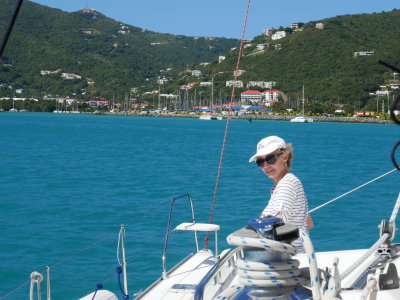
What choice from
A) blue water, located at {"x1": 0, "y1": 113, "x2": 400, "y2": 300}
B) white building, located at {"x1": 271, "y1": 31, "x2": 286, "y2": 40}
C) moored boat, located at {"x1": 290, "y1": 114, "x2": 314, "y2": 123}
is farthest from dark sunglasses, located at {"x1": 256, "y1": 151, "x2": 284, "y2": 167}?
white building, located at {"x1": 271, "y1": 31, "x2": 286, "y2": 40}

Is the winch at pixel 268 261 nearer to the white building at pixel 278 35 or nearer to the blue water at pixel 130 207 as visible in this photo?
the blue water at pixel 130 207

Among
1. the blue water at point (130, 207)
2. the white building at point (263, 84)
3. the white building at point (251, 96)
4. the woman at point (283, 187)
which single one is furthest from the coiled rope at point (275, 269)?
the white building at point (263, 84)

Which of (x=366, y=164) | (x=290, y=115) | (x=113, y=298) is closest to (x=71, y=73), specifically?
(x=290, y=115)

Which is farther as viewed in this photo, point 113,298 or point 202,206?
point 202,206

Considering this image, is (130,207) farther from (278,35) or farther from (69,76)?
(69,76)

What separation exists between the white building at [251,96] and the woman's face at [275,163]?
498 feet

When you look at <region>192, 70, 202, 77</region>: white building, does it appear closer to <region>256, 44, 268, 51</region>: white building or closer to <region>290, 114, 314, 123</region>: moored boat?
<region>256, 44, 268, 51</region>: white building

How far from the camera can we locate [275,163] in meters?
2.89

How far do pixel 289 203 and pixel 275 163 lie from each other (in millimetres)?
307

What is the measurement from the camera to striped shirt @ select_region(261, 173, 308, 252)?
262 cm

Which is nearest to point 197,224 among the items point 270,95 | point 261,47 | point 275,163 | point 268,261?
point 275,163

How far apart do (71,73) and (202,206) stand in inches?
7462

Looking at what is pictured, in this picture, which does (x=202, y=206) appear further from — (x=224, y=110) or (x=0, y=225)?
(x=224, y=110)

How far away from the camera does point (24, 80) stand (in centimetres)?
18538
